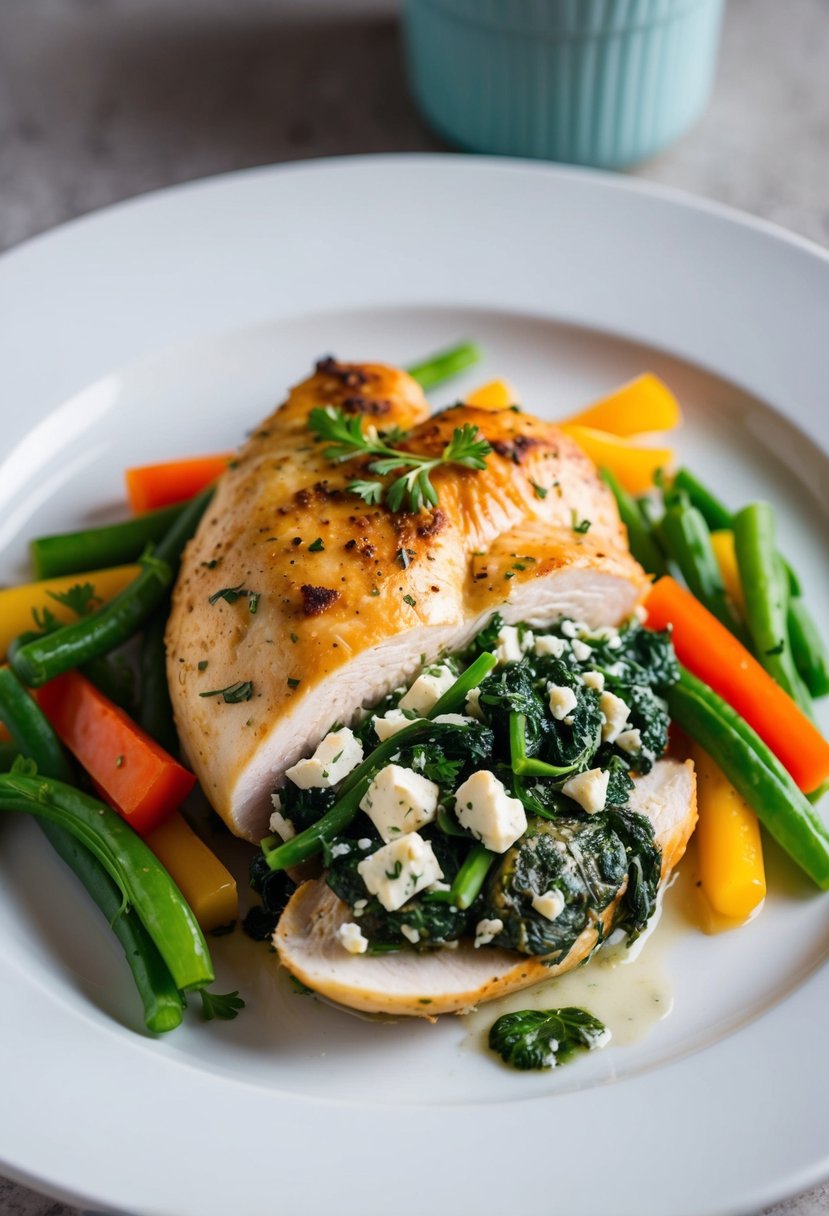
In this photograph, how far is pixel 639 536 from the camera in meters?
4.64

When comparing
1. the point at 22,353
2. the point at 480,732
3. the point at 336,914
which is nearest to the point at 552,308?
the point at 22,353

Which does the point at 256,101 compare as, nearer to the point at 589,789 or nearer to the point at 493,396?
the point at 493,396

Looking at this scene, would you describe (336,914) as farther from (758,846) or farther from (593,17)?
(593,17)

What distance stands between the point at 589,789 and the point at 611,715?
0.98 ft

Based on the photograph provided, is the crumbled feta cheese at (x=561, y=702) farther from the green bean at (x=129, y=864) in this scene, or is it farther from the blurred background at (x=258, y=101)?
the blurred background at (x=258, y=101)

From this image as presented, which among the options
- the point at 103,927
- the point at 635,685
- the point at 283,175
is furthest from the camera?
the point at 283,175

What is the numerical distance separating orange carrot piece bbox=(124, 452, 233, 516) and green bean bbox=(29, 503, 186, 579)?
0.21 m

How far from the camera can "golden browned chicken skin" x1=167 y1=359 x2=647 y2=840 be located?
139 inches

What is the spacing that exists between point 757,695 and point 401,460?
140 cm

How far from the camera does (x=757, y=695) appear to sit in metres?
4.11

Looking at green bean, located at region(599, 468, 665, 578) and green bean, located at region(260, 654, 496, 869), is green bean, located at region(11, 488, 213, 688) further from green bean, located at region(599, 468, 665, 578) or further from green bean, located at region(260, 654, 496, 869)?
green bean, located at region(599, 468, 665, 578)

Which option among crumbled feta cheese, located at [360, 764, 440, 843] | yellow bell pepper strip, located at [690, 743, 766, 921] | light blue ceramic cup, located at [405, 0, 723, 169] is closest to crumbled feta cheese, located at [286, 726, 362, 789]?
crumbled feta cheese, located at [360, 764, 440, 843]

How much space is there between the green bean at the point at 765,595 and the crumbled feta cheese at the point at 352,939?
1.75m

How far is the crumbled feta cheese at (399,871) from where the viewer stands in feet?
10.7
